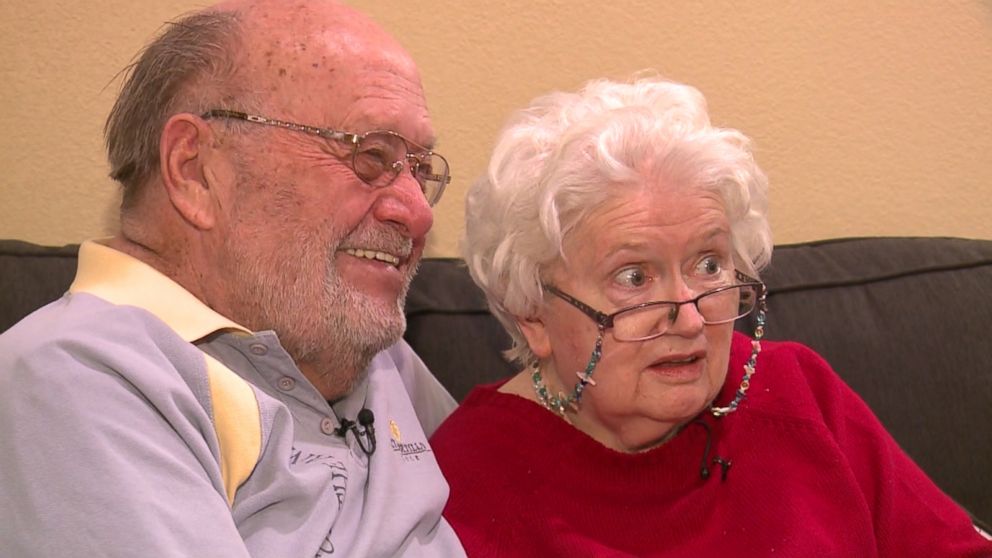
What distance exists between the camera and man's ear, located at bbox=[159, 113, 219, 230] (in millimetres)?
1644

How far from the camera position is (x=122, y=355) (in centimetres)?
131

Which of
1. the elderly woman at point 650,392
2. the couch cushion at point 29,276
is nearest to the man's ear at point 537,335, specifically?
the elderly woman at point 650,392


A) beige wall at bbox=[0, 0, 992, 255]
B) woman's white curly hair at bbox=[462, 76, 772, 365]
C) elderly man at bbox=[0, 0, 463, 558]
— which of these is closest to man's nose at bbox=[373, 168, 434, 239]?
elderly man at bbox=[0, 0, 463, 558]

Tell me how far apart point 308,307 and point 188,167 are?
28cm

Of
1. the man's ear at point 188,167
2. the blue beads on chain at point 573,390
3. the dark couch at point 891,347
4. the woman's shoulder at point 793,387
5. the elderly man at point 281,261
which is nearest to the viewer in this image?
the elderly man at point 281,261

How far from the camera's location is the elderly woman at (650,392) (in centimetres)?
172

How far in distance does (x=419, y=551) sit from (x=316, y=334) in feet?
1.16

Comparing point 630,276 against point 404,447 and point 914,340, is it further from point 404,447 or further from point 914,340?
point 914,340

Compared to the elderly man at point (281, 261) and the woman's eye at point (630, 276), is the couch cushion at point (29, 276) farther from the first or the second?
the woman's eye at point (630, 276)

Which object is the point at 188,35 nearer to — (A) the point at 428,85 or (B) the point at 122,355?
(B) the point at 122,355

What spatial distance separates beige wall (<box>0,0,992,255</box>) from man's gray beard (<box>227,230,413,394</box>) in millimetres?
762

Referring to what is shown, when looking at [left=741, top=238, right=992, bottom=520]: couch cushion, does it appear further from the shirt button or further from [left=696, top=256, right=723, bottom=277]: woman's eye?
the shirt button

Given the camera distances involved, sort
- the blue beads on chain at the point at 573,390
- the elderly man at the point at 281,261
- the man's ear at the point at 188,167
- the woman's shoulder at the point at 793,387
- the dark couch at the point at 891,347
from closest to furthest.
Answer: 1. the elderly man at the point at 281,261
2. the man's ear at the point at 188,167
3. the blue beads on chain at the point at 573,390
4. the woman's shoulder at the point at 793,387
5. the dark couch at the point at 891,347

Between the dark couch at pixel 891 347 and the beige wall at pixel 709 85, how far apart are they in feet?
1.19
